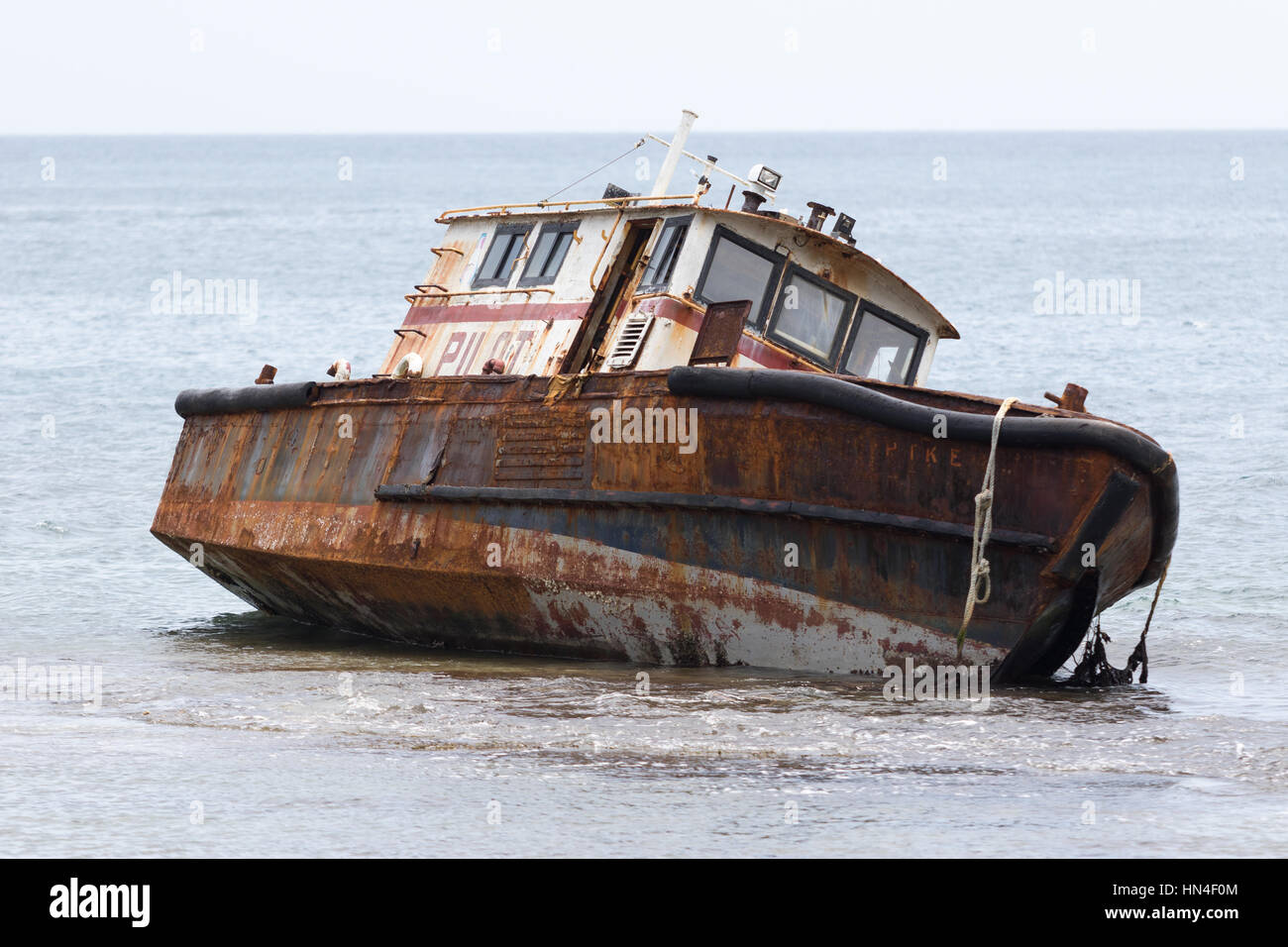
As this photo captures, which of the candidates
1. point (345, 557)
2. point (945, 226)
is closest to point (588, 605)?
point (345, 557)

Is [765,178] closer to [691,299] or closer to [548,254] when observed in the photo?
[691,299]

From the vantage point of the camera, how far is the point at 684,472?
11602mm

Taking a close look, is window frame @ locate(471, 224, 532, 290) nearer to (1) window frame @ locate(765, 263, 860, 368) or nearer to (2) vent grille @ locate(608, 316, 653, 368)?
(2) vent grille @ locate(608, 316, 653, 368)

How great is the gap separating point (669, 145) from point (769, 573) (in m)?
4.03

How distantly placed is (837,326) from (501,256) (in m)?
3.10

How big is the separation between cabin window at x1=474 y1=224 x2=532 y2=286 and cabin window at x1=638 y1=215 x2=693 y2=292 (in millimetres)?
1774

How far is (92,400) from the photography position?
102 ft

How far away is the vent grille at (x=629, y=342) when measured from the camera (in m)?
12.4

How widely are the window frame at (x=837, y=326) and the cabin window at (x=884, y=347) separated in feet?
0.26

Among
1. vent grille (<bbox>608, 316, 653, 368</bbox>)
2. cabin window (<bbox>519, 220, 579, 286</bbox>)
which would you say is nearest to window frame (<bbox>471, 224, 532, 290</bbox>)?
cabin window (<bbox>519, 220, 579, 286</bbox>)

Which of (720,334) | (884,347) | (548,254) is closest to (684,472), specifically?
(720,334)

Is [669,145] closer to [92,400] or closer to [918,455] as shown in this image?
[918,455]

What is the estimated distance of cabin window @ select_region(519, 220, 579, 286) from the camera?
13727 mm

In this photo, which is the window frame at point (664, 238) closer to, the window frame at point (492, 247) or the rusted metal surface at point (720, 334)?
the rusted metal surface at point (720, 334)
